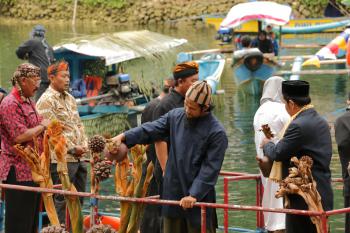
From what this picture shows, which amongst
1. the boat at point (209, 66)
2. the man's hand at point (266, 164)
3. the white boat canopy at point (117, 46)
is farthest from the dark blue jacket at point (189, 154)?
the boat at point (209, 66)

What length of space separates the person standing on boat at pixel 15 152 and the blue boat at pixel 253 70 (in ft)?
46.1

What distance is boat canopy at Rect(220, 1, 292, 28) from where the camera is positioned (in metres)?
24.9

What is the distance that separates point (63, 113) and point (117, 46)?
8230 millimetres

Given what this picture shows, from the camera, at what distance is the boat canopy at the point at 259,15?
24.9 meters

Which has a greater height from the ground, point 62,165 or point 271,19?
point 62,165

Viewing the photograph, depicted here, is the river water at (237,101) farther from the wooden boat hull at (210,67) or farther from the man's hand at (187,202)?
the man's hand at (187,202)

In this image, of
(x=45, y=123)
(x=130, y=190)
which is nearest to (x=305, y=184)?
(x=130, y=190)

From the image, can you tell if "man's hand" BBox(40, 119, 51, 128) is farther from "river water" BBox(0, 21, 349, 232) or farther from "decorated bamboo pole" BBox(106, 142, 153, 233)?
"river water" BBox(0, 21, 349, 232)

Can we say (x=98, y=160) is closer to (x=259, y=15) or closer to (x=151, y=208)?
(x=151, y=208)

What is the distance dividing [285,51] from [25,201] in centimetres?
2115

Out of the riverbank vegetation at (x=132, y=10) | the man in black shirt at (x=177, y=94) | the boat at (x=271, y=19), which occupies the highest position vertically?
the man in black shirt at (x=177, y=94)

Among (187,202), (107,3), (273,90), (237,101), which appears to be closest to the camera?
(187,202)

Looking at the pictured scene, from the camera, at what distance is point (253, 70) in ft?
74.1

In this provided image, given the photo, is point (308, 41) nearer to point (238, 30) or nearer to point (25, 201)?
point (238, 30)
